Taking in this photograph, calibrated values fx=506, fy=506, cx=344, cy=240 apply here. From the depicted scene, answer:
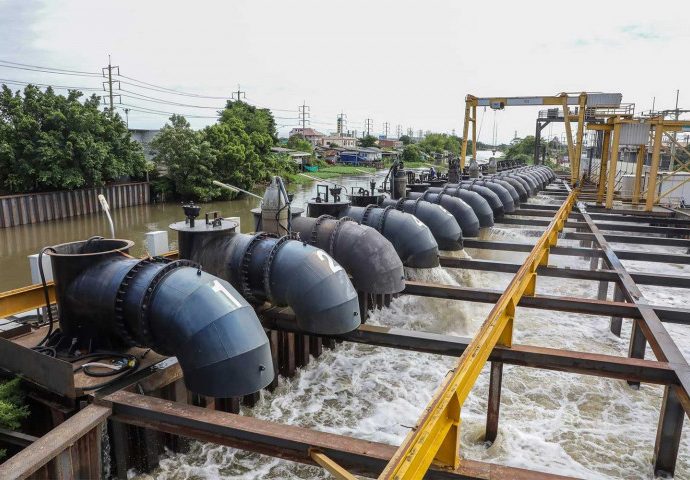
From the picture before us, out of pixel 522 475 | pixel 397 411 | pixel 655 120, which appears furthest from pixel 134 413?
pixel 655 120

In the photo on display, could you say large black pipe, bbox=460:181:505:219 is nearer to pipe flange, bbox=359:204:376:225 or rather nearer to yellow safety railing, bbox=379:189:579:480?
pipe flange, bbox=359:204:376:225

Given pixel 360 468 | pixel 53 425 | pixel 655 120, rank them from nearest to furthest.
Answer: pixel 360 468 < pixel 53 425 < pixel 655 120

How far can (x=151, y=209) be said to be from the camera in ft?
112

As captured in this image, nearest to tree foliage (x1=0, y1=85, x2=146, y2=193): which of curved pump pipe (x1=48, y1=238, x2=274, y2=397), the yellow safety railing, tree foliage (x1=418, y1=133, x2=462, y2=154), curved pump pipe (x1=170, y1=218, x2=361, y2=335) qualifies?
curved pump pipe (x1=170, y1=218, x2=361, y2=335)

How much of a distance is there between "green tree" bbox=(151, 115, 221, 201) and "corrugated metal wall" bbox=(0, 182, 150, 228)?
11.1 feet

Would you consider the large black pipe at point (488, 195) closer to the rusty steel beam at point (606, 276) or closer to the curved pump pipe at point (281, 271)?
the rusty steel beam at point (606, 276)

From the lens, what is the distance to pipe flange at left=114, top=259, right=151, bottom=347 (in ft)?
19.7

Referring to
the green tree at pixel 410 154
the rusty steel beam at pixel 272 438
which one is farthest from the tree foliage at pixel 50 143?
the green tree at pixel 410 154

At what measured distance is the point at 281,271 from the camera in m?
7.42

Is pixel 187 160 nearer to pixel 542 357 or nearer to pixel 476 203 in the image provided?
pixel 476 203

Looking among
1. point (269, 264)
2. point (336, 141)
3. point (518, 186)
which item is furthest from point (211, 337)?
point (336, 141)

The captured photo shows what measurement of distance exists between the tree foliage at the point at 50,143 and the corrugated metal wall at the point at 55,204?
62cm

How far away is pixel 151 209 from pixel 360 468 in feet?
108

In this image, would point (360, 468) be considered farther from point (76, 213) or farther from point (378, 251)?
point (76, 213)
